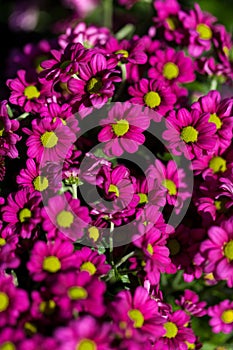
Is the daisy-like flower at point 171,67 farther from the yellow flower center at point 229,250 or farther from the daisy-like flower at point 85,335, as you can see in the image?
the daisy-like flower at point 85,335

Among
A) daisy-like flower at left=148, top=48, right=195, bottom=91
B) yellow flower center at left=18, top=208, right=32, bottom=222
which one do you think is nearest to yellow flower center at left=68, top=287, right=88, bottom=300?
yellow flower center at left=18, top=208, right=32, bottom=222

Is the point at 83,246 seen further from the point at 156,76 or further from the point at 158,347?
the point at 156,76

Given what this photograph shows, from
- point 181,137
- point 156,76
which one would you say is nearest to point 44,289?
point 181,137

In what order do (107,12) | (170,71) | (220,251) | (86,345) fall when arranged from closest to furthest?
(86,345), (220,251), (170,71), (107,12)

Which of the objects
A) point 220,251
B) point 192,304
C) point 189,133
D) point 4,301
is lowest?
Result: point 192,304

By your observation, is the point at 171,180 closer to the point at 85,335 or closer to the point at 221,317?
the point at 221,317

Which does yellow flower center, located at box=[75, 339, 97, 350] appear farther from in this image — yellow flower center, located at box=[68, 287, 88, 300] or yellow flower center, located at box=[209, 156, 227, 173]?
yellow flower center, located at box=[209, 156, 227, 173]

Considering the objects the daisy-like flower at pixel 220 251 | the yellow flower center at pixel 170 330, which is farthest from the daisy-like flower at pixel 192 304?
the daisy-like flower at pixel 220 251

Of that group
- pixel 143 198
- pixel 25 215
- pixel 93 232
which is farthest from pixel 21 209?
pixel 143 198
